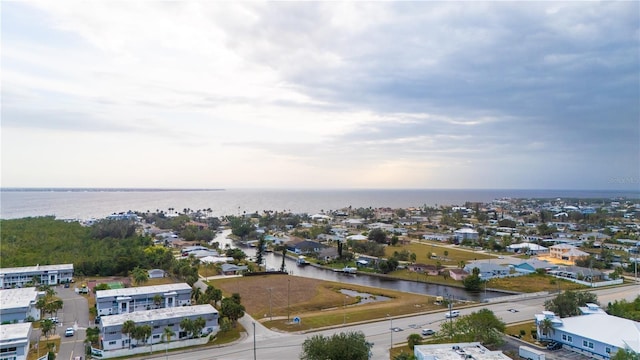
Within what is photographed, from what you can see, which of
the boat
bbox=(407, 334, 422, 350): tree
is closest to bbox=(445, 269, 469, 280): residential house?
the boat

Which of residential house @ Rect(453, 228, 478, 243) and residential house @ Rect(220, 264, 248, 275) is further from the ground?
residential house @ Rect(453, 228, 478, 243)

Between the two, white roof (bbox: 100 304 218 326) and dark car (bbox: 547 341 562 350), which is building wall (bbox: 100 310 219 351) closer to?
white roof (bbox: 100 304 218 326)

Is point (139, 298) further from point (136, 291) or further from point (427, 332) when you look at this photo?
point (427, 332)

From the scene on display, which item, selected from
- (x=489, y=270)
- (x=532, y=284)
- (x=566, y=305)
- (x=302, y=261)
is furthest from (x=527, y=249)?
(x=566, y=305)

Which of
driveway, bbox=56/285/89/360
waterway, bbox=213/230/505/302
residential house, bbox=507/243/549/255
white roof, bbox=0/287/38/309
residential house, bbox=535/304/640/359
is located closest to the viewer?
residential house, bbox=535/304/640/359

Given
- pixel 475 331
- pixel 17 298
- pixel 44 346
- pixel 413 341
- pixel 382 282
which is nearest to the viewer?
pixel 475 331

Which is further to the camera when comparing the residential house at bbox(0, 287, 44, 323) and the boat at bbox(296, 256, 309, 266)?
the boat at bbox(296, 256, 309, 266)

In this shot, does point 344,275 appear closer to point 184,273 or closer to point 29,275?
point 184,273
